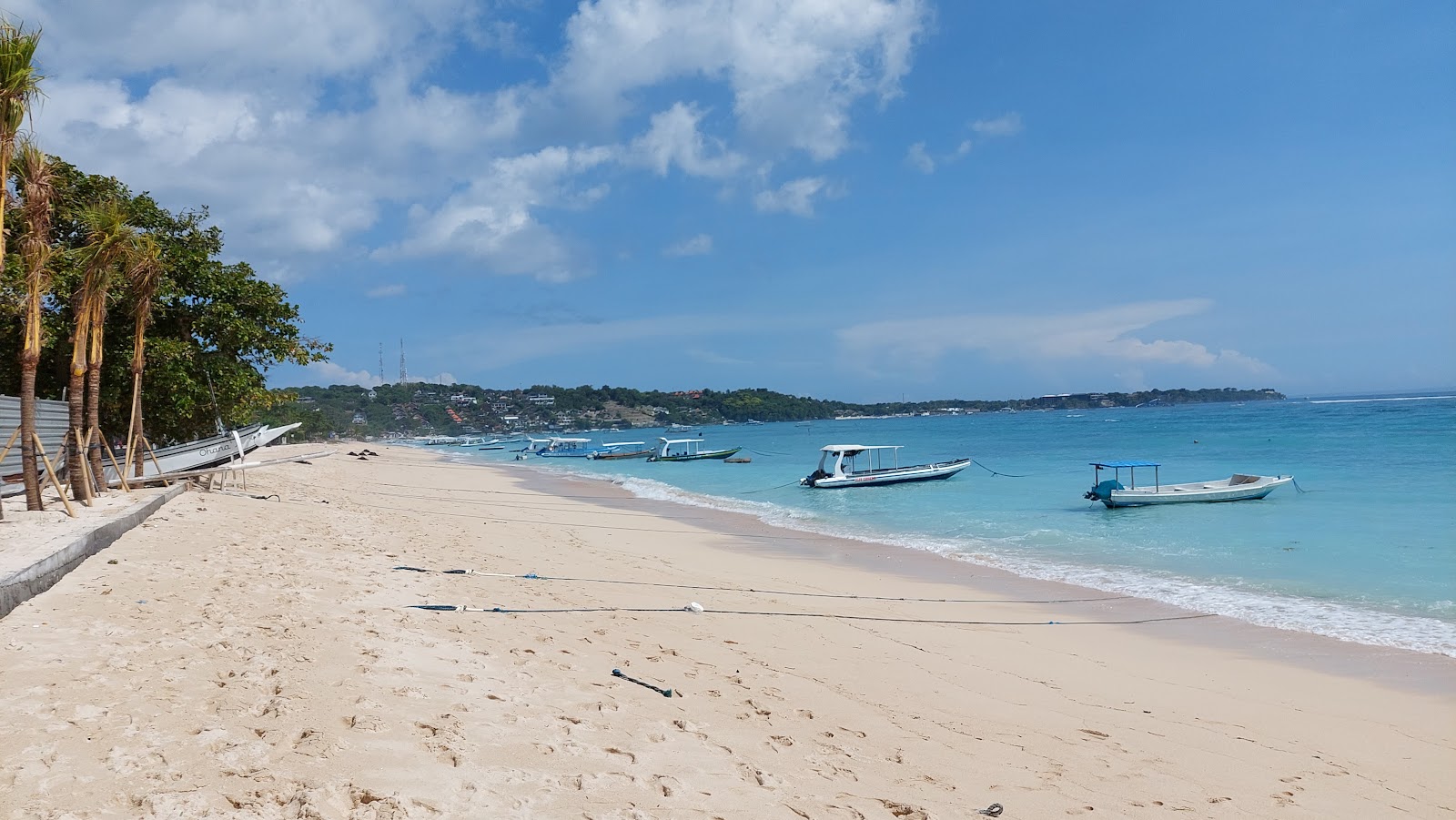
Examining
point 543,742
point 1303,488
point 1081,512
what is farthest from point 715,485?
point 543,742

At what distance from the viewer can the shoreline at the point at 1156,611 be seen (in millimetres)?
7895

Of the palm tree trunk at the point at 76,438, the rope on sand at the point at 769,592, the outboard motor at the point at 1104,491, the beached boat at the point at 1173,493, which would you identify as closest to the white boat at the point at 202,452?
the palm tree trunk at the point at 76,438

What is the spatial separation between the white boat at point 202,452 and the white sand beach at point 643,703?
29.6ft

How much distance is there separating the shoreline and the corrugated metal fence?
12.7 metres

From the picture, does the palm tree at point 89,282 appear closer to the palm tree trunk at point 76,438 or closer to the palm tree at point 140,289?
the palm tree trunk at point 76,438

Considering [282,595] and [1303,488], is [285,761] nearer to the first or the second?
[282,595]

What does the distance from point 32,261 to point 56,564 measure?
5533 millimetres

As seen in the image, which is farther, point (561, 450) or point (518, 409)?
point (518, 409)

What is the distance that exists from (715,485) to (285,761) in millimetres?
31641

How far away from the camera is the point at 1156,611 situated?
34.5 ft

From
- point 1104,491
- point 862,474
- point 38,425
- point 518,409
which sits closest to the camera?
point 38,425

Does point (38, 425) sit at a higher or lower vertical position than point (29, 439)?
higher

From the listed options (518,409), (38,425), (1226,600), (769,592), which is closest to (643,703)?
(769,592)

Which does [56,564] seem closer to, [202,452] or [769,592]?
[769,592]
